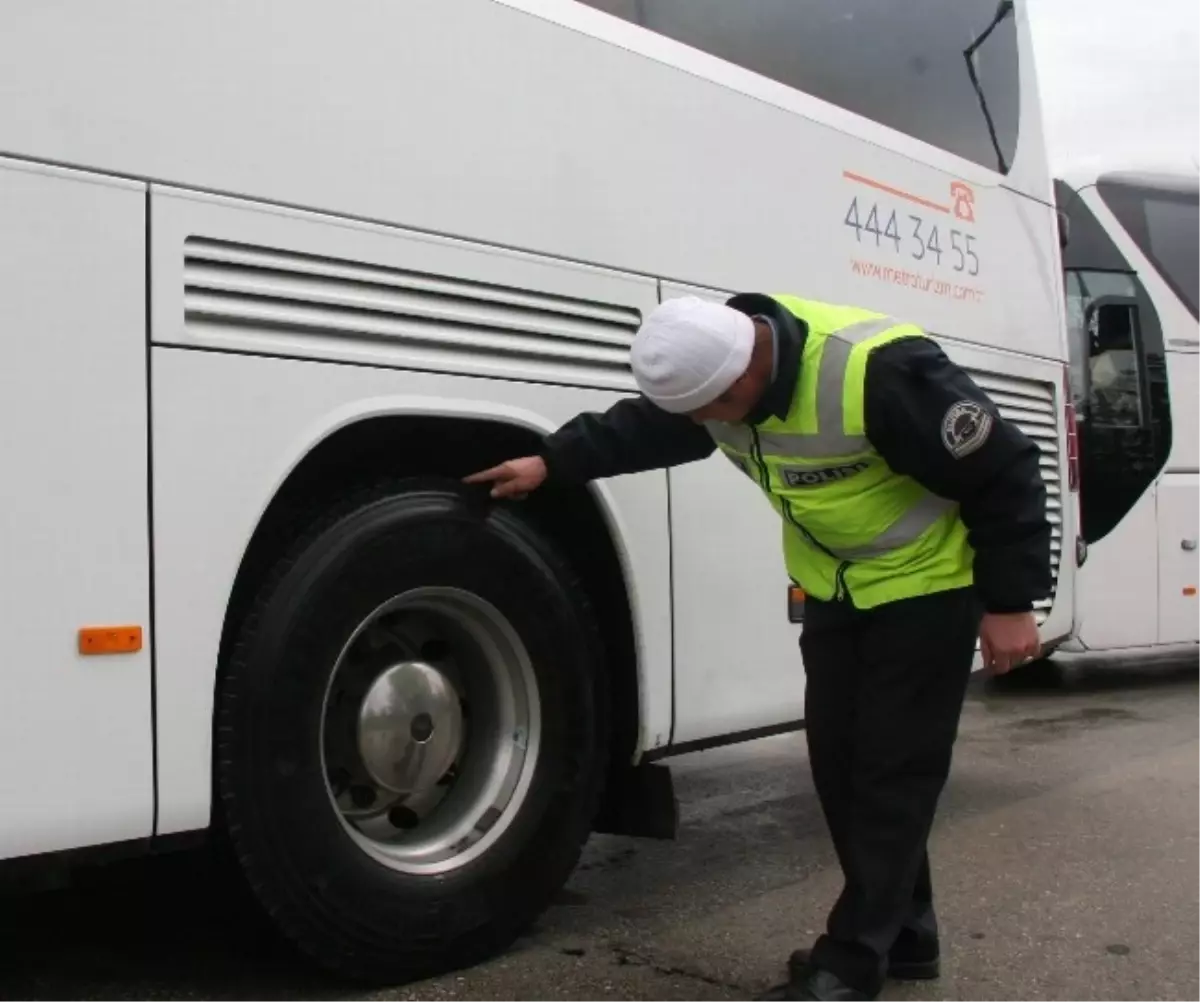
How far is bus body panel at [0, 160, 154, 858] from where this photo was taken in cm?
237

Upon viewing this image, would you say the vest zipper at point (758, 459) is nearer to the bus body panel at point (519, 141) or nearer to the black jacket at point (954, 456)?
the black jacket at point (954, 456)

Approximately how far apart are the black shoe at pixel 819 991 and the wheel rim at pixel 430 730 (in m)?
0.77

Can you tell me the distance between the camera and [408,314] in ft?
9.86

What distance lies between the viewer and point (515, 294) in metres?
3.25

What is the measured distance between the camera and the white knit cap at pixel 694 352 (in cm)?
281

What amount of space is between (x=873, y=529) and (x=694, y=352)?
1.86ft

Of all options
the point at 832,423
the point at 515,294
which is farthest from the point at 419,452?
the point at 832,423

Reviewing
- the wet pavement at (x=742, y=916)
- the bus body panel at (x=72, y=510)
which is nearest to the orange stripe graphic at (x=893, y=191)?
the wet pavement at (x=742, y=916)

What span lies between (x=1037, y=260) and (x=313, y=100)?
3447mm

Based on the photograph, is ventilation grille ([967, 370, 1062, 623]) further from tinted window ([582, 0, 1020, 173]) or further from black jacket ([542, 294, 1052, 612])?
black jacket ([542, 294, 1052, 612])

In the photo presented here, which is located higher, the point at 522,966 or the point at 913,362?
the point at 913,362

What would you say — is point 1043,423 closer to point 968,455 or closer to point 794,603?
point 794,603

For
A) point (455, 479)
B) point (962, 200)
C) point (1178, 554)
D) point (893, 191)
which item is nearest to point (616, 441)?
point (455, 479)

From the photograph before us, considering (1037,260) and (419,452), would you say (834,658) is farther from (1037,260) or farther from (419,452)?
(1037,260)
